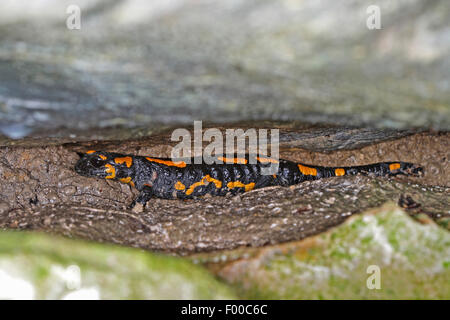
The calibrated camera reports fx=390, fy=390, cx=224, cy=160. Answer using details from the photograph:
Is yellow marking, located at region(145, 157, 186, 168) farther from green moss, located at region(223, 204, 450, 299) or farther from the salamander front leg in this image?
green moss, located at region(223, 204, 450, 299)

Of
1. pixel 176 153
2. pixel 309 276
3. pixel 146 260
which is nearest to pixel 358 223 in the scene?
pixel 309 276

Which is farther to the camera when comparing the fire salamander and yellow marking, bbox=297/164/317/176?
yellow marking, bbox=297/164/317/176

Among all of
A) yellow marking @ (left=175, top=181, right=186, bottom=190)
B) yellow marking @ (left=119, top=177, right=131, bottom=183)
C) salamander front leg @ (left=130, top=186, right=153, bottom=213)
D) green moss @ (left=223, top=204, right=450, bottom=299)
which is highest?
yellow marking @ (left=119, top=177, right=131, bottom=183)

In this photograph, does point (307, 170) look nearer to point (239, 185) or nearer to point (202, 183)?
point (239, 185)

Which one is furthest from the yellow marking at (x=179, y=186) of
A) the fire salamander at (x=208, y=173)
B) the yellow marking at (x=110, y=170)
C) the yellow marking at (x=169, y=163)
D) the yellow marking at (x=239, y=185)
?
the yellow marking at (x=110, y=170)

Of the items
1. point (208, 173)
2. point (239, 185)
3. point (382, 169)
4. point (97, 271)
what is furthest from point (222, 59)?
point (382, 169)

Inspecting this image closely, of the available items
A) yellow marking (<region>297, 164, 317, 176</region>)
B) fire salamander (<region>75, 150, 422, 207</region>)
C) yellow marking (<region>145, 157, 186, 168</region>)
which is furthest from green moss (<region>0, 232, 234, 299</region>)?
yellow marking (<region>297, 164, 317, 176</region>)
